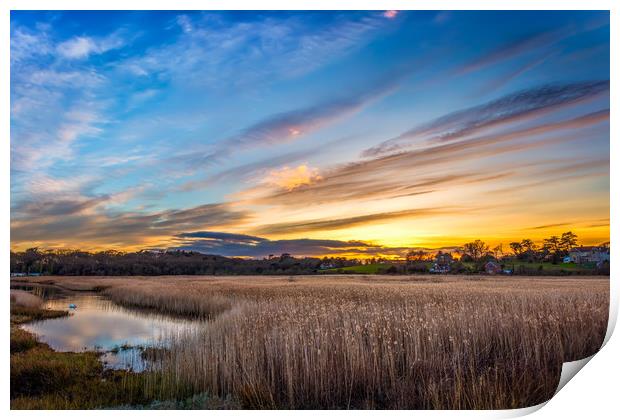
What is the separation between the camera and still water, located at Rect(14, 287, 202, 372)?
27.0 feet

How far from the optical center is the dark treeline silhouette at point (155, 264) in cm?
923

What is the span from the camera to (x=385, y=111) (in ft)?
27.5

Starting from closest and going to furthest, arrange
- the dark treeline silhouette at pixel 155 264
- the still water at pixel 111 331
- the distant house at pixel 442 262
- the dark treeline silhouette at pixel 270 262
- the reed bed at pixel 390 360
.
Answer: the reed bed at pixel 390 360
the dark treeline silhouette at pixel 270 262
the still water at pixel 111 331
the dark treeline silhouette at pixel 155 264
the distant house at pixel 442 262

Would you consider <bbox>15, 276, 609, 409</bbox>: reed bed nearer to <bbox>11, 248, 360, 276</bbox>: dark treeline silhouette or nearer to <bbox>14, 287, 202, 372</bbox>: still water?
<bbox>14, 287, 202, 372</bbox>: still water

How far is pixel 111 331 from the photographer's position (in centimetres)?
1060

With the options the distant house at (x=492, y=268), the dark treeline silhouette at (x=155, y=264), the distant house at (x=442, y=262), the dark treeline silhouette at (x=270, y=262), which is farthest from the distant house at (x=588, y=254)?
the dark treeline silhouette at (x=155, y=264)

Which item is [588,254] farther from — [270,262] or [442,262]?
[270,262]

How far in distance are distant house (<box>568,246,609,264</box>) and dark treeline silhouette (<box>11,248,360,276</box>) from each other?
17.6 feet

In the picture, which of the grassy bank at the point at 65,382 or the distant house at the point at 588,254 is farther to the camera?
the distant house at the point at 588,254

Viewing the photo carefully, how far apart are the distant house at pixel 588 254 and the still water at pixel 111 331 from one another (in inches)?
289

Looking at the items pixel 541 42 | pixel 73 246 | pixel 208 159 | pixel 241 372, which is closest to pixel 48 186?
pixel 73 246

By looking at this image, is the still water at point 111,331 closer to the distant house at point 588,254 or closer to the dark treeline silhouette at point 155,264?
the dark treeline silhouette at point 155,264
